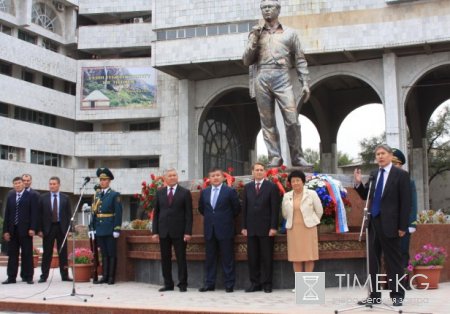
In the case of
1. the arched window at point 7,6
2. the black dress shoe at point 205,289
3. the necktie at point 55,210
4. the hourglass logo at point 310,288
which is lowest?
the black dress shoe at point 205,289

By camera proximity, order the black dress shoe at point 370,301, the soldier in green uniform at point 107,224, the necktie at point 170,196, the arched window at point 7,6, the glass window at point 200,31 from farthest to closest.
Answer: the arched window at point 7,6
the glass window at point 200,31
the soldier in green uniform at point 107,224
the necktie at point 170,196
the black dress shoe at point 370,301

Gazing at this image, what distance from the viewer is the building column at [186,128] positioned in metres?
35.6

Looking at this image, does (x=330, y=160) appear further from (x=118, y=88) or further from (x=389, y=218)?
(x=389, y=218)

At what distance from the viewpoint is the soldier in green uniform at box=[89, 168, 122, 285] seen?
10.0 meters

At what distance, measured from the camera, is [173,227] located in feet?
29.7

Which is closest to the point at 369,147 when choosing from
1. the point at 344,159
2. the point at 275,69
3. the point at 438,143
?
the point at 438,143

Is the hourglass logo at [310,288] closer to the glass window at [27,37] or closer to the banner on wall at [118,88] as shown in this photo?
the banner on wall at [118,88]

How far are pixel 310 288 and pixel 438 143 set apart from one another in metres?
41.4

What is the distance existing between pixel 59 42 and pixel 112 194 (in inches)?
1303

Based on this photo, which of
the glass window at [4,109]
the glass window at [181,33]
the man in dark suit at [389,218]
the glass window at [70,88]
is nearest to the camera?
the man in dark suit at [389,218]

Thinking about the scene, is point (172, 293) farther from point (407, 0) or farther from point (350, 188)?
point (407, 0)

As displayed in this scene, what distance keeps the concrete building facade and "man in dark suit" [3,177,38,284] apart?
2236 cm

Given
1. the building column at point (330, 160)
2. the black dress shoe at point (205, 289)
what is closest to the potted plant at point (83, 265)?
the black dress shoe at point (205, 289)

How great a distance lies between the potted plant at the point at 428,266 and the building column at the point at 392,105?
73.3ft
